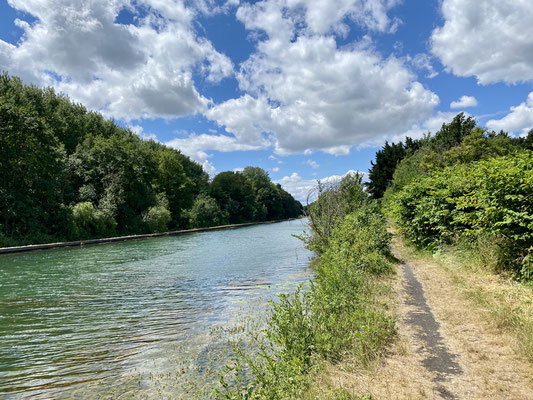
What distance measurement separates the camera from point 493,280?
823 cm

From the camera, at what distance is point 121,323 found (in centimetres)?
827

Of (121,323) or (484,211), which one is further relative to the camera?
(484,211)

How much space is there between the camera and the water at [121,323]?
529 cm

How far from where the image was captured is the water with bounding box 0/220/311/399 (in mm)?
5293

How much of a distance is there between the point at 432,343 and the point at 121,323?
6.93 meters

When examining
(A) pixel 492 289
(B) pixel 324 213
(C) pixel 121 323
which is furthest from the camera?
(B) pixel 324 213

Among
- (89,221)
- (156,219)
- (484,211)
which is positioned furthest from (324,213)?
(156,219)

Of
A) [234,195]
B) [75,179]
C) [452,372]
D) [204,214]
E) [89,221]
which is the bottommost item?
[452,372]

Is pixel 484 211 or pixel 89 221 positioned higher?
pixel 89 221

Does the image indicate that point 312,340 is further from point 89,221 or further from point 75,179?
point 75,179

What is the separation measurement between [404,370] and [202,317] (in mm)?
5543

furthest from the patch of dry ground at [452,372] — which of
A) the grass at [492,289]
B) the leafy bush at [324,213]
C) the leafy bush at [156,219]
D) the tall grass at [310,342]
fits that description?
the leafy bush at [156,219]

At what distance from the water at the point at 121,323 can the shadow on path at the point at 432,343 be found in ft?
10.9

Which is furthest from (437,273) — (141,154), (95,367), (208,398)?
(141,154)
